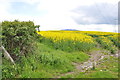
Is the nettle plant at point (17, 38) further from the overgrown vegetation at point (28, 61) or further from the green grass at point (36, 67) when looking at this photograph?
the green grass at point (36, 67)

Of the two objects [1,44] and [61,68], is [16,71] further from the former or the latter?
[61,68]

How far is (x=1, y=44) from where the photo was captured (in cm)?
1117

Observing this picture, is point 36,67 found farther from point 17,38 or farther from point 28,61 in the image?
point 17,38

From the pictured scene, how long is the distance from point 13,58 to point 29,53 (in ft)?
3.85

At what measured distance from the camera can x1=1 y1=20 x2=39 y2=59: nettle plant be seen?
461 inches

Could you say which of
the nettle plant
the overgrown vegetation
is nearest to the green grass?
the overgrown vegetation

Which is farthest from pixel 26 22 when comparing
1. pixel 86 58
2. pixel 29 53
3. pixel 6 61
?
pixel 86 58

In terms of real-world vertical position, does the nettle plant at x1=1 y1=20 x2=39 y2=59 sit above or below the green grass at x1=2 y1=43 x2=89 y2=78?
above

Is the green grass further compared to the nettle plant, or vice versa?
the nettle plant

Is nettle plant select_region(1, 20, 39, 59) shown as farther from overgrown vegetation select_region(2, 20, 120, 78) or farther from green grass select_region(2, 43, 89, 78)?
green grass select_region(2, 43, 89, 78)

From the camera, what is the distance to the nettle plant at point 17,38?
1172cm

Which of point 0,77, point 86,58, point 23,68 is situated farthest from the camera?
point 86,58

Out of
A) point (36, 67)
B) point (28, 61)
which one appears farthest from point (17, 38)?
point (36, 67)

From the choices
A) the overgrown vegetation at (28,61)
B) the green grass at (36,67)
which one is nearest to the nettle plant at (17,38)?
the overgrown vegetation at (28,61)
